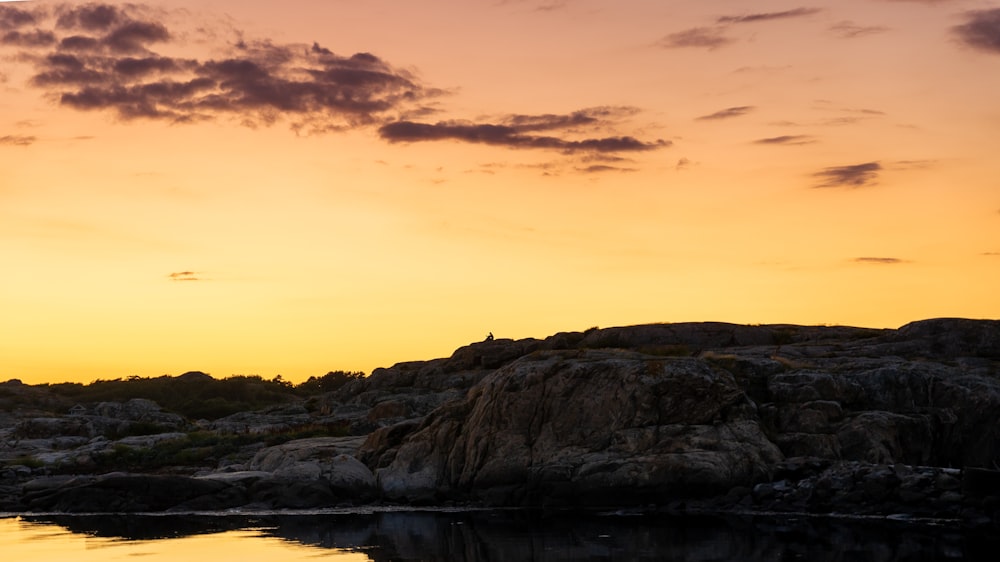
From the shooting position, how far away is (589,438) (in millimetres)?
45594

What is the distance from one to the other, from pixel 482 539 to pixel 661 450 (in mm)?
10940

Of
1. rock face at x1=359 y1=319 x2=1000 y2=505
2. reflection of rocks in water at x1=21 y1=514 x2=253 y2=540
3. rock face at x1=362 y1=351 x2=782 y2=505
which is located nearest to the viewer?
reflection of rocks in water at x1=21 y1=514 x2=253 y2=540

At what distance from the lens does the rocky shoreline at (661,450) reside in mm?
41844

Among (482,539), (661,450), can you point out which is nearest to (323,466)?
(661,450)

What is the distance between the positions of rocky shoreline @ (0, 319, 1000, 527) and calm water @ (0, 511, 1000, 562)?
8.50 feet

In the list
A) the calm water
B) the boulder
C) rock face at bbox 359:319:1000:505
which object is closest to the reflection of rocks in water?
the calm water

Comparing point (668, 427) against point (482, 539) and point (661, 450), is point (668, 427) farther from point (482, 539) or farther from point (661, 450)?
point (482, 539)

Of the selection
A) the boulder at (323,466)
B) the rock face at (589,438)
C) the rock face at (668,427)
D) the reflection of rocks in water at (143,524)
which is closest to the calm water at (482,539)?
the reflection of rocks in water at (143,524)

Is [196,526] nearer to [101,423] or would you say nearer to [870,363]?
[870,363]

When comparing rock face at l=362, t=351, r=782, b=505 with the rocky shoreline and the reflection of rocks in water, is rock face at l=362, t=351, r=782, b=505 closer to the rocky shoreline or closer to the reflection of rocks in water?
the rocky shoreline

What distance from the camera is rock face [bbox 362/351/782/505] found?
43.3 m

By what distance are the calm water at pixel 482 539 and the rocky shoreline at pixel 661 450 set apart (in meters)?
2.59

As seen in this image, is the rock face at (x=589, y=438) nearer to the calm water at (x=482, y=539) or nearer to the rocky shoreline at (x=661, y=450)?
the rocky shoreline at (x=661, y=450)

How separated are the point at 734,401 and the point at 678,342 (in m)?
24.7
